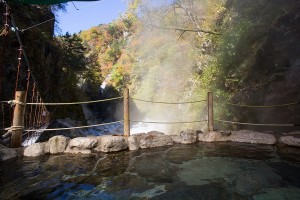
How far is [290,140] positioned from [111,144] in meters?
4.18

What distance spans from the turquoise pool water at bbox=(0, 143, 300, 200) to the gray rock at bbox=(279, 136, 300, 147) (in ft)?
0.72

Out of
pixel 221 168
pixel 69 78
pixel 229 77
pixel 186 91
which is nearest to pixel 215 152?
pixel 221 168

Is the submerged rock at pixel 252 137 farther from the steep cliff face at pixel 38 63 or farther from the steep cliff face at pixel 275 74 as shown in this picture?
the steep cliff face at pixel 38 63

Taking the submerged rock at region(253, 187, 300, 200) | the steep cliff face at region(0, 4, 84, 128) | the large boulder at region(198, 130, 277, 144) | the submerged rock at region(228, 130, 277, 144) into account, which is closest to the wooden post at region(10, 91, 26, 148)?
the large boulder at region(198, 130, 277, 144)

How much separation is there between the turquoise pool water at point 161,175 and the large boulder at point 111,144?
0.19 m

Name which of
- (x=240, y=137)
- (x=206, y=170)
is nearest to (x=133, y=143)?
(x=206, y=170)

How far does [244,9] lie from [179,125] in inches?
274

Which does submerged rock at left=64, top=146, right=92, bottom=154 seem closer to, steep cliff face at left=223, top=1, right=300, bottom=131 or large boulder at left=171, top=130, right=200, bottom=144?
large boulder at left=171, top=130, right=200, bottom=144

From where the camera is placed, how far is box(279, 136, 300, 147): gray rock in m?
5.29

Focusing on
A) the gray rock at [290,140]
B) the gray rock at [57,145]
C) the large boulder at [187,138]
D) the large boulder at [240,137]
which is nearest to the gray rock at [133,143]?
the large boulder at [187,138]

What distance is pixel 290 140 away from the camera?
5426 millimetres

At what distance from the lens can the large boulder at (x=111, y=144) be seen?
5.29 m

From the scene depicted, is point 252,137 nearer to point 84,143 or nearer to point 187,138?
point 187,138

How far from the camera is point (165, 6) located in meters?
13.7
